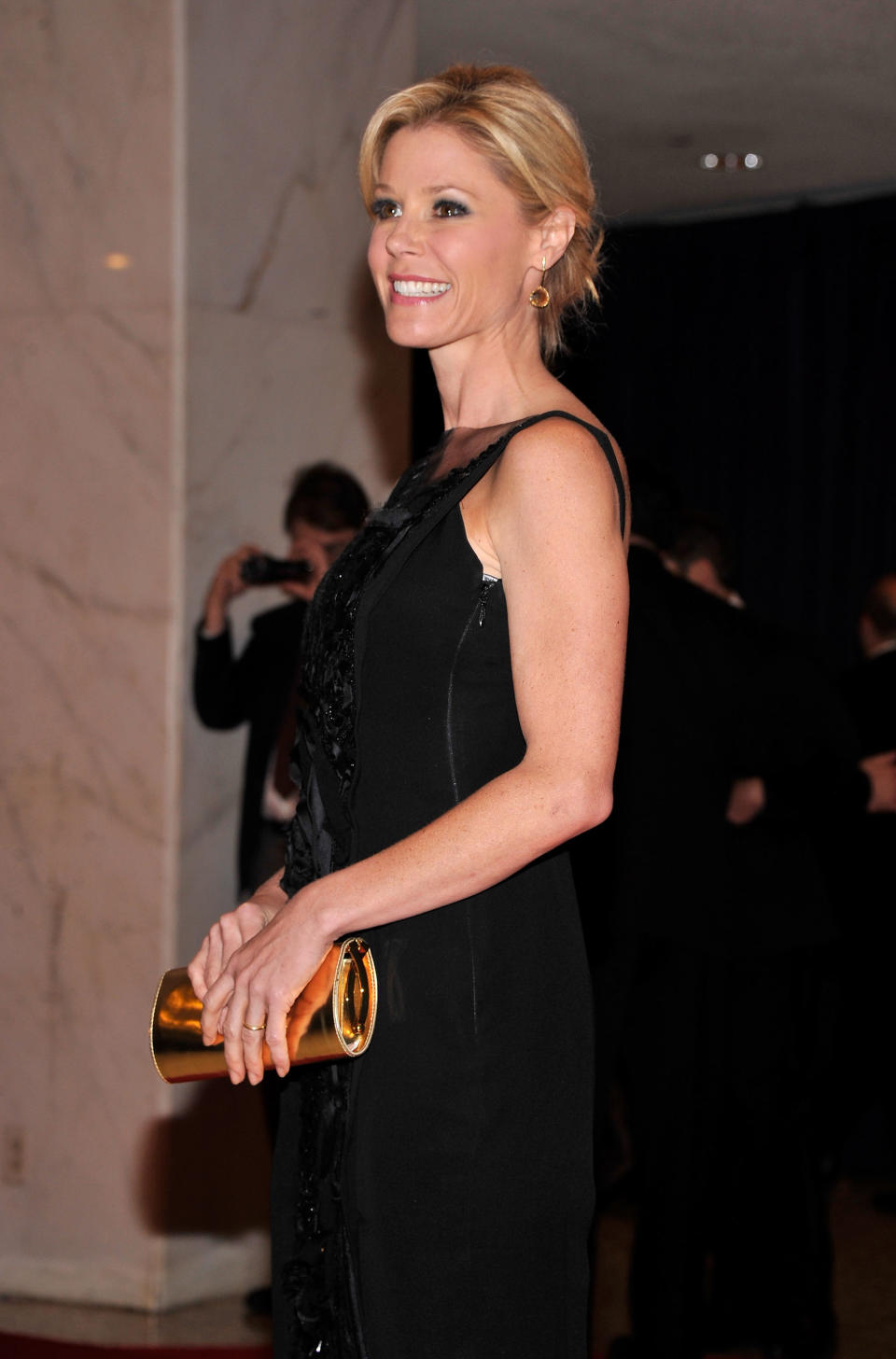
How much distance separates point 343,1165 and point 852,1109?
3.66m

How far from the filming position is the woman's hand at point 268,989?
1438 mm

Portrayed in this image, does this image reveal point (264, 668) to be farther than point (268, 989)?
Yes

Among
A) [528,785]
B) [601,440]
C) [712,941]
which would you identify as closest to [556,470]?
[601,440]

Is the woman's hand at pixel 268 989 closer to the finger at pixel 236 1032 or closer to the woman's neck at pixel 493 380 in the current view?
the finger at pixel 236 1032

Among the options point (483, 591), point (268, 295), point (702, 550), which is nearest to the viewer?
point (483, 591)

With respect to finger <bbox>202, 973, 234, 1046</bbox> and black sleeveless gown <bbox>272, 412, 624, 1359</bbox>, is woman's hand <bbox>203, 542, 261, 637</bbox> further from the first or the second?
finger <bbox>202, 973, 234, 1046</bbox>

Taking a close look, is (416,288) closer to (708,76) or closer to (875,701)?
(875,701)

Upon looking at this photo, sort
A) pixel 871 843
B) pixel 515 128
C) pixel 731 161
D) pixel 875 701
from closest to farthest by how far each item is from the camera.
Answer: pixel 515 128
pixel 875 701
pixel 871 843
pixel 731 161

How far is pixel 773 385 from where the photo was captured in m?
6.70

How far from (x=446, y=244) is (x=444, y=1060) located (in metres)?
0.83

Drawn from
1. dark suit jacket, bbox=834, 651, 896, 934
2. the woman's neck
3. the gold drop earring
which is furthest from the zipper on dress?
dark suit jacket, bbox=834, 651, 896, 934

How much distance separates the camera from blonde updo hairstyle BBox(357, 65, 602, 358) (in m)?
1.67

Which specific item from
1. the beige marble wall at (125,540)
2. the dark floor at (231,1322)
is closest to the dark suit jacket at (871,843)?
the dark floor at (231,1322)

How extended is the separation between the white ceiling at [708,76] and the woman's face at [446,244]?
3.39 meters
